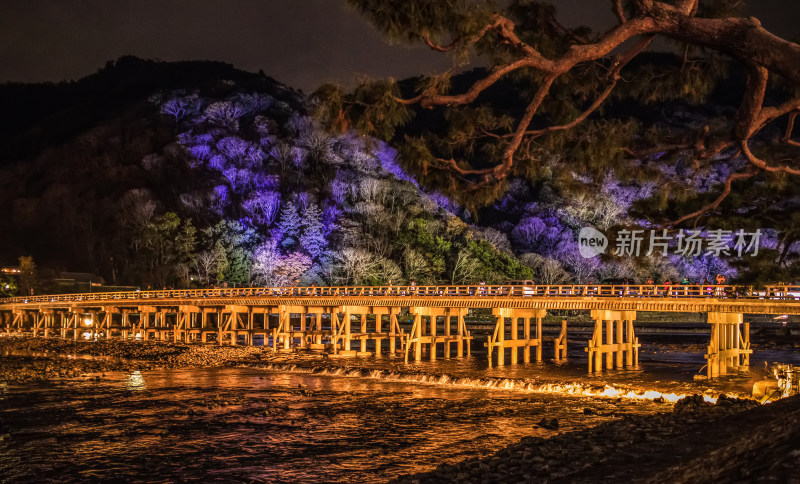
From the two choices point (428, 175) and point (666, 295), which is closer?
point (428, 175)

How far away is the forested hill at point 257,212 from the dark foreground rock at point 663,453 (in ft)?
150

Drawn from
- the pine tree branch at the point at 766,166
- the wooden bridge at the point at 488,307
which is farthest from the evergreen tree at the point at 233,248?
the pine tree branch at the point at 766,166

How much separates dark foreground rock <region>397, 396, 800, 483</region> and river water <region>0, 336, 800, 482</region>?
2.49m

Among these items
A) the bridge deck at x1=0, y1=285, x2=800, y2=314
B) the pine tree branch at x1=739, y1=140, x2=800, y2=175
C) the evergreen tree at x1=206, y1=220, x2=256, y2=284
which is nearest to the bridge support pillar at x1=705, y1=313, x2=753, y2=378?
the bridge deck at x1=0, y1=285, x2=800, y2=314

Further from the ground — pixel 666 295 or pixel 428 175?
pixel 428 175

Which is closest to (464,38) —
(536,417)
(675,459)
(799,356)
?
(675,459)

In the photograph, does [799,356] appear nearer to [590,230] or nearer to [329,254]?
[590,230]

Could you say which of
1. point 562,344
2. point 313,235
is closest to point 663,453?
point 562,344

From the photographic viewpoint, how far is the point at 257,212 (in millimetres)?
66250

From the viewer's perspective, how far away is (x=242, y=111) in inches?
3088

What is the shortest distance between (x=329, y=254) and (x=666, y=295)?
135ft

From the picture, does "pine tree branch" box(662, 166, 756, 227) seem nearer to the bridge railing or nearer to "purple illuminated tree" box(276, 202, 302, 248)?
the bridge railing

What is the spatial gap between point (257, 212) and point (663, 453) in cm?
6079

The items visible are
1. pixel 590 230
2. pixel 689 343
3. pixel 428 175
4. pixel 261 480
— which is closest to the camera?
pixel 428 175
